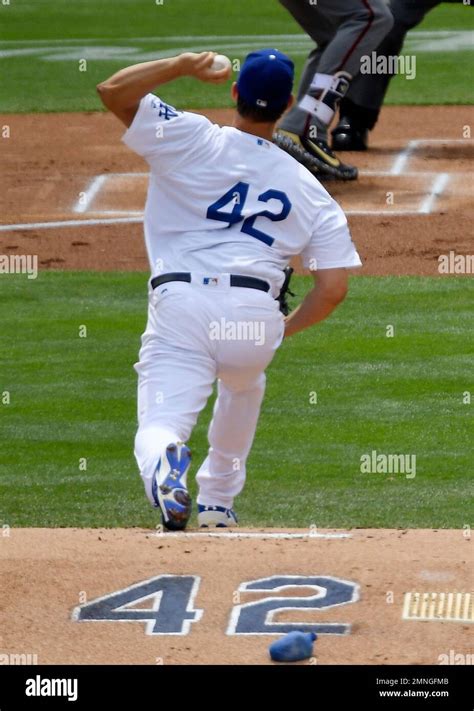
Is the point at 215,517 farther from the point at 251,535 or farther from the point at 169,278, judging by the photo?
the point at 169,278

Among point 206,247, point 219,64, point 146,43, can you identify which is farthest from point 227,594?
point 146,43

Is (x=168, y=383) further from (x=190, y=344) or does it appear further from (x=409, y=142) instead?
(x=409, y=142)

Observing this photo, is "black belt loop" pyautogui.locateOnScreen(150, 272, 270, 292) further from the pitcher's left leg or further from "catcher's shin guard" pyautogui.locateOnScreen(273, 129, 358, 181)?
"catcher's shin guard" pyautogui.locateOnScreen(273, 129, 358, 181)

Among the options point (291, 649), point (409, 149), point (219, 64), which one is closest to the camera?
point (291, 649)

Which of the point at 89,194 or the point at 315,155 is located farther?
the point at 89,194

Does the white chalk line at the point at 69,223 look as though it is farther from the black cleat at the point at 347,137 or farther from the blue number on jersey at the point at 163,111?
the blue number on jersey at the point at 163,111

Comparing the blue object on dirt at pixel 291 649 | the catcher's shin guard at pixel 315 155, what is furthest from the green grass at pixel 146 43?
the blue object on dirt at pixel 291 649
